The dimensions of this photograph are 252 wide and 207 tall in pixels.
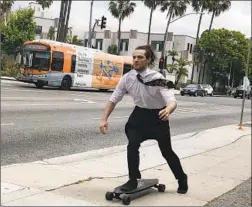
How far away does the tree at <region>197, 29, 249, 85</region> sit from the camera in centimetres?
7212

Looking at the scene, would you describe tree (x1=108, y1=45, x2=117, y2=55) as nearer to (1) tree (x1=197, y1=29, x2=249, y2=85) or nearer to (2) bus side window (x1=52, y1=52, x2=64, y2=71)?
(1) tree (x1=197, y1=29, x2=249, y2=85)

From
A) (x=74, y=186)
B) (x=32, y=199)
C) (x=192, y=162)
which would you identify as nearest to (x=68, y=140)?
(x=192, y=162)

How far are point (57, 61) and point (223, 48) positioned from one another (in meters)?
46.9

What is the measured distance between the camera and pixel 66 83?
100 ft

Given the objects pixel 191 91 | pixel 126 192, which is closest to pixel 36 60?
pixel 191 91

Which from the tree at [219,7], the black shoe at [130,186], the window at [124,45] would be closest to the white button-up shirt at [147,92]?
the black shoe at [130,186]

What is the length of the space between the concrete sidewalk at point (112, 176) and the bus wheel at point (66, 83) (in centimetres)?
2005

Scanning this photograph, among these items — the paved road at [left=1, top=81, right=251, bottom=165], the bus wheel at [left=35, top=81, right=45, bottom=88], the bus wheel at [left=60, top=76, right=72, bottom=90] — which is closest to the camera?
the paved road at [left=1, top=81, right=251, bottom=165]

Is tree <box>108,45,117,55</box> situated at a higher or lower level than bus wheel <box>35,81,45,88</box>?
higher

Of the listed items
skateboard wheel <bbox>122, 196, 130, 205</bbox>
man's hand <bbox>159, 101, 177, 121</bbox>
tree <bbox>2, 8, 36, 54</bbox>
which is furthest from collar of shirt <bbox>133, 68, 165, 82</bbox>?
tree <bbox>2, 8, 36, 54</bbox>

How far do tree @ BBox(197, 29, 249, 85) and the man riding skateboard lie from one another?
67.9m

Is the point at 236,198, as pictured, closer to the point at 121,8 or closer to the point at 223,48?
the point at 121,8

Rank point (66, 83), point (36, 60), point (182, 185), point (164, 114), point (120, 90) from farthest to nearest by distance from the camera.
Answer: point (66, 83)
point (36, 60)
point (182, 185)
point (120, 90)
point (164, 114)

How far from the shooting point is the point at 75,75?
31469mm
